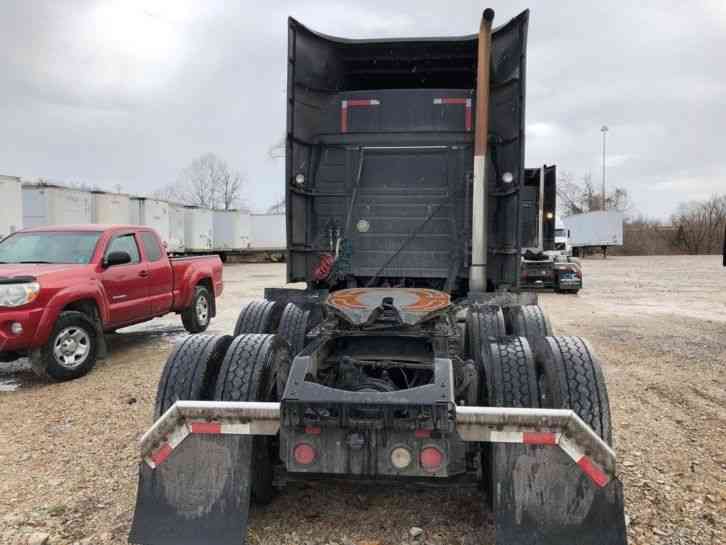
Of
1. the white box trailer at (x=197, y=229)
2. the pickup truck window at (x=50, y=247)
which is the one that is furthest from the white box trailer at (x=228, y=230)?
the pickup truck window at (x=50, y=247)

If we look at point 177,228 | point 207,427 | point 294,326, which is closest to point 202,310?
point 294,326

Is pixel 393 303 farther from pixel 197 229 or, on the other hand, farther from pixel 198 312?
pixel 197 229

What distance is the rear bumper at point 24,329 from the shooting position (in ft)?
19.5

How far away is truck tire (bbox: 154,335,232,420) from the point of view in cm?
328

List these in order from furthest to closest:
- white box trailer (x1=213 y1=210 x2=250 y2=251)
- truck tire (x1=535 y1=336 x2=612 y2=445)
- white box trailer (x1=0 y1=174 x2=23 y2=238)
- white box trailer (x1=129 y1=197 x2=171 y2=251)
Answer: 1. white box trailer (x1=213 y1=210 x2=250 y2=251)
2. white box trailer (x1=129 y1=197 x2=171 y2=251)
3. white box trailer (x1=0 y1=174 x2=23 y2=238)
4. truck tire (x1=535 y1=336 x2=612 y2=445)

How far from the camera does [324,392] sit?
2.67 metres

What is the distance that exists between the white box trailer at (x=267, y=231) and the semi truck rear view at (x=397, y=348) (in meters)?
30.0

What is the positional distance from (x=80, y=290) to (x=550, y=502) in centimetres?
592

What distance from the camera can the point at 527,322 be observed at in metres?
5.08

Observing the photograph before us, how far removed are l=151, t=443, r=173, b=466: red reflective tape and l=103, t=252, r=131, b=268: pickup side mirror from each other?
16.6ft

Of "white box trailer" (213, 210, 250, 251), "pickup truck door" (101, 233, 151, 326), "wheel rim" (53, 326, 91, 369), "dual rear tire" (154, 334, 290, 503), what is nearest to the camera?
"dual rear tire" (154, 334, 290, 503)

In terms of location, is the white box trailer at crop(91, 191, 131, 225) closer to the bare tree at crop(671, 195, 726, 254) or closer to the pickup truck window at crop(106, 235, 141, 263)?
the pickup truck window at crop(106, 235, 141, 263)

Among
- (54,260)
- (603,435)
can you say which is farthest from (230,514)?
(54,260)

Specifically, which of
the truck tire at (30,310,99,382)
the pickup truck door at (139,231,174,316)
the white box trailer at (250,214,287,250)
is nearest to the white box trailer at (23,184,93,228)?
the pickup truck door at (139,231,174,316)
